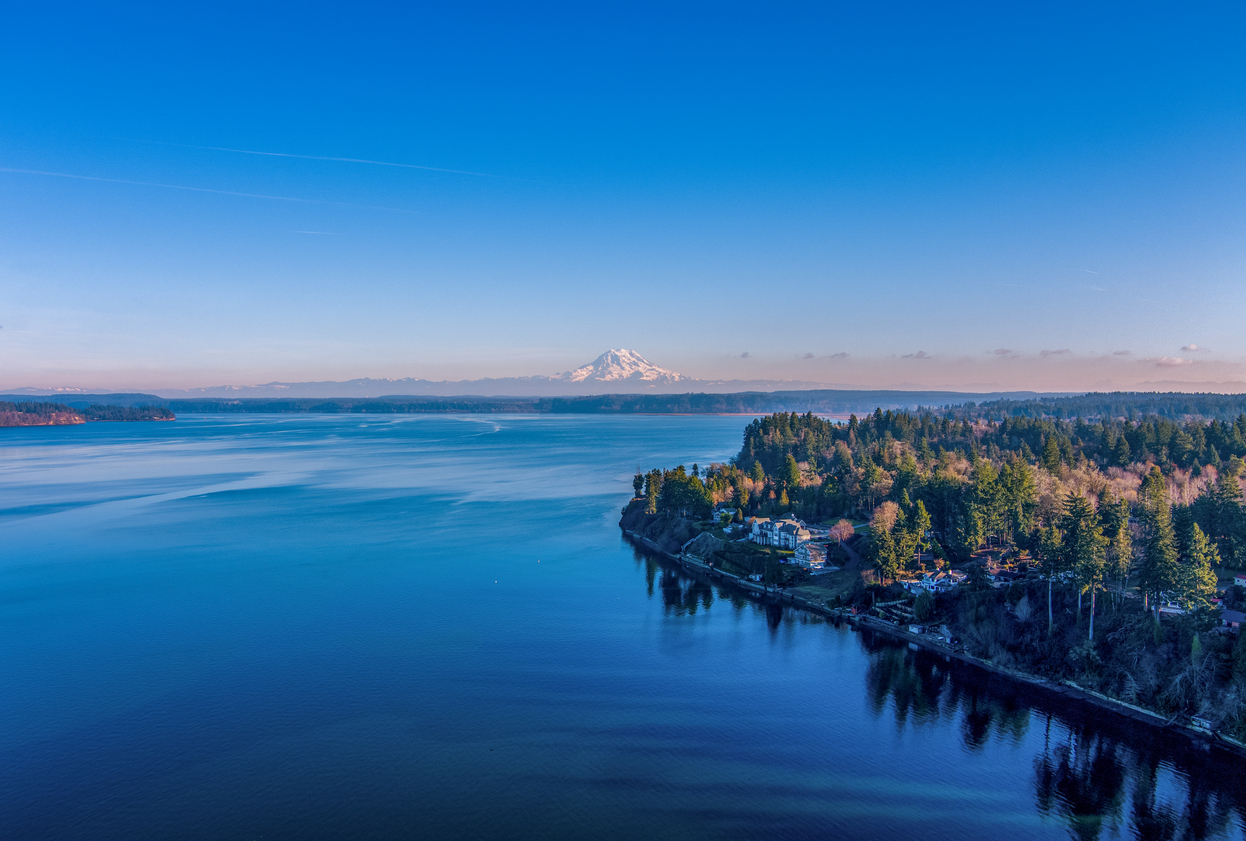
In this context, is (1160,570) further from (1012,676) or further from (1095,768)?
(1095,768)

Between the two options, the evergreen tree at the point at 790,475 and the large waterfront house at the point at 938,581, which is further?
the evergreen tree at the point at 790,475

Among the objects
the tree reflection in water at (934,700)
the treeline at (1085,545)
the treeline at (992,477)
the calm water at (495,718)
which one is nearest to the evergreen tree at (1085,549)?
the treeline at (1085,545)

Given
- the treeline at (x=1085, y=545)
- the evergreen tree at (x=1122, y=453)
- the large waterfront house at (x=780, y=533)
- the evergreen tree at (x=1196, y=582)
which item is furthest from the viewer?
the evergreen tree at (x=1122, y=453)

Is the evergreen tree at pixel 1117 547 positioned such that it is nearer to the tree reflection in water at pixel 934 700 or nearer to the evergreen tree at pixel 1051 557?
the evergreen tree at pixel 1051 557

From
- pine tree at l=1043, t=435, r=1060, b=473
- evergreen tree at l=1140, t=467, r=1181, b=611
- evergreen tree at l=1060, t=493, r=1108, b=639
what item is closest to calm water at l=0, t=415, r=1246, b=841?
evergreen tree at l=1060, t=493, r=1108, b=639

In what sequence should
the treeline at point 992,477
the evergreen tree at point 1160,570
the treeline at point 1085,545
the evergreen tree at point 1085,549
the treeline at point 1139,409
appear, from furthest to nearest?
1. the treeline at point 1139,409
2. the treeline at point 992,477
3. the evergreen tree at point 1085,549
4. the evergreen tree at point 1160,570
5. the treeline at point 1085,545

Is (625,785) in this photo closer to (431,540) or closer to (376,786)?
(376,786)

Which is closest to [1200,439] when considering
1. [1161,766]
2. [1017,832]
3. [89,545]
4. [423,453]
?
[1161,766]
